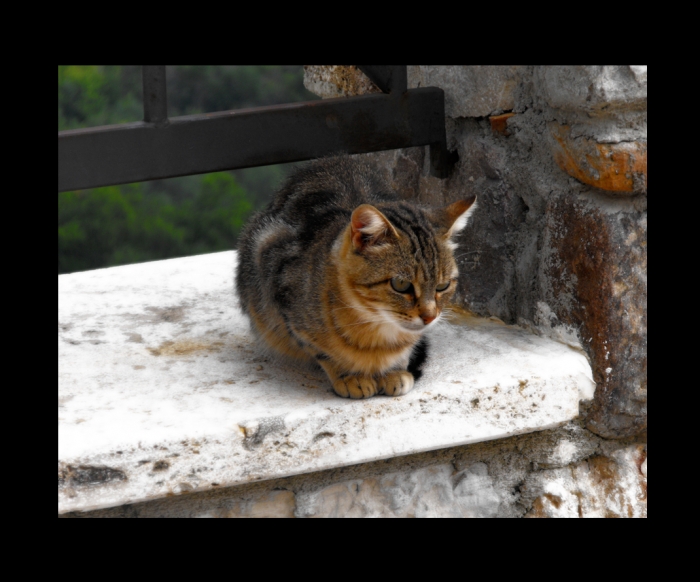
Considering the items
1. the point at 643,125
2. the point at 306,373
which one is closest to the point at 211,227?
the point at 306,373

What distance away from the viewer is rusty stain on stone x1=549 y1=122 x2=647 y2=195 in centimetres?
173

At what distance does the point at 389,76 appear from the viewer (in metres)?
2.07

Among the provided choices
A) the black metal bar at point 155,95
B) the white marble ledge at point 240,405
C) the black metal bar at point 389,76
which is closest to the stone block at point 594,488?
the white marble ledge at point 240,405

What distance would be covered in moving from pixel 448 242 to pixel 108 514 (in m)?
0.94

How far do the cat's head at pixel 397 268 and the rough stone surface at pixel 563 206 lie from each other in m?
0.25

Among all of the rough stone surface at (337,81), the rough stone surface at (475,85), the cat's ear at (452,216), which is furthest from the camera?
the rough stone surface at (337,81)

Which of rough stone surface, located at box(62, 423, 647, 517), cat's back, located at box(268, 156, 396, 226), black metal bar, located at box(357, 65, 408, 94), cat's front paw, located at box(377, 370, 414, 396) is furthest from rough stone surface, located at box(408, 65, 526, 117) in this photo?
rough stone surface, located at box(62, 423, 647, 517)

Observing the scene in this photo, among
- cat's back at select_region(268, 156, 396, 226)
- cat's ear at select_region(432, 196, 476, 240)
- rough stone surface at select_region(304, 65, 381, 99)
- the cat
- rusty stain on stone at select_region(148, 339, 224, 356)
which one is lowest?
rusty stain on stone at select_region(148, 339, 224, 356)

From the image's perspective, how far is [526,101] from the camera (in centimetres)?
196

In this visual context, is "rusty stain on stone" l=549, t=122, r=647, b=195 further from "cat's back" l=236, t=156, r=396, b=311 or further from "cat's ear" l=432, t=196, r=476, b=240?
"cat's back" l=236, t=156, r=396, b=311

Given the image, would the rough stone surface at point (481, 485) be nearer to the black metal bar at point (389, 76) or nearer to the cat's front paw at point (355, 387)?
the cat's front paw at point (355, 387)

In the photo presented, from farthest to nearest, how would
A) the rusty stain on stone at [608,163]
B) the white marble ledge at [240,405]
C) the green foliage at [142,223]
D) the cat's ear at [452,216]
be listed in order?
1. the green foliage at [142,223]
2. the cat's ear at [452,216]
3. the rusty stain on stone at [608,163]
4. the white marble ledge at [240,405]

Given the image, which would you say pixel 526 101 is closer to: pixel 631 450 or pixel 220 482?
pixel 631 450

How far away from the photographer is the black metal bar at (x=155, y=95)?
1.79m
